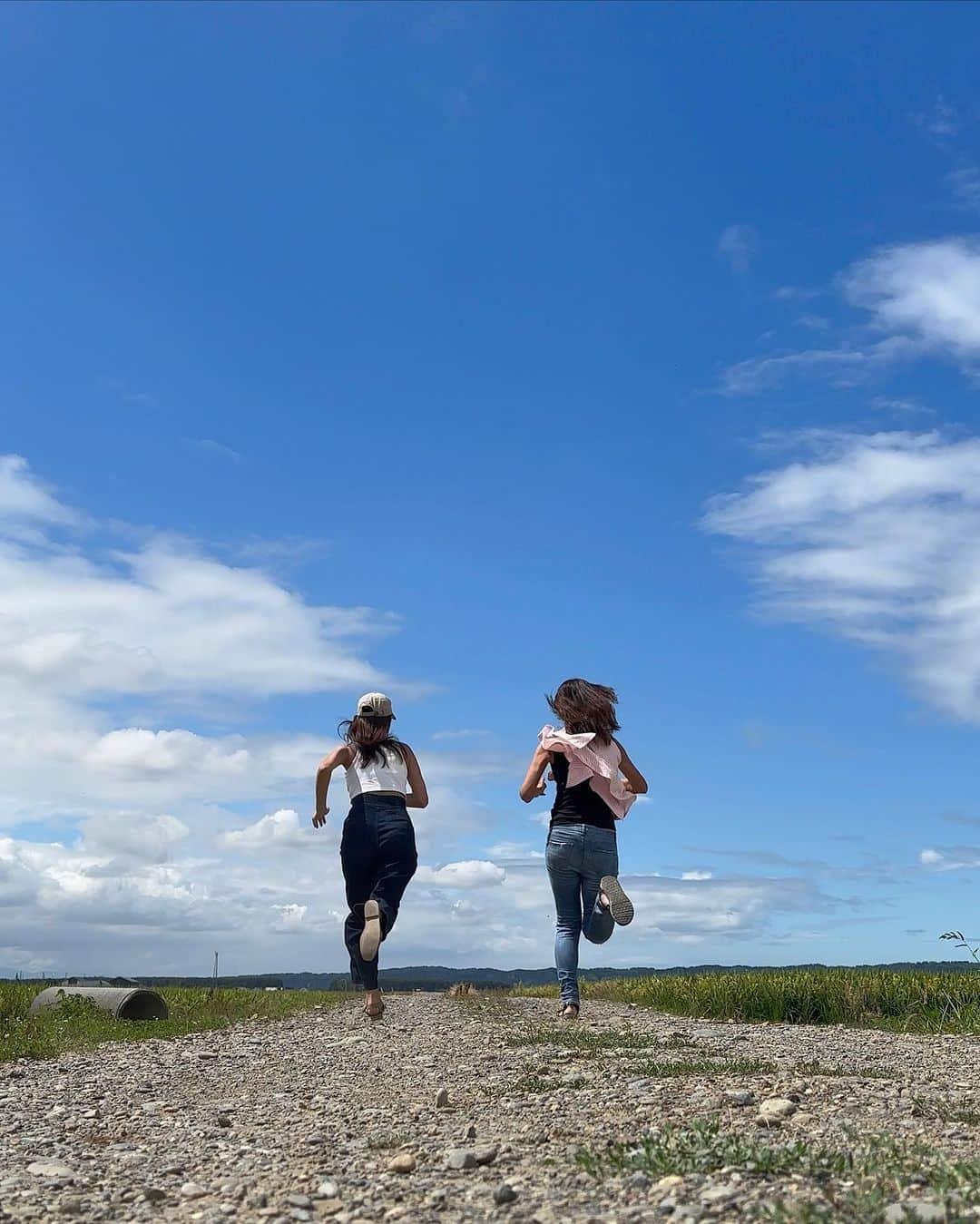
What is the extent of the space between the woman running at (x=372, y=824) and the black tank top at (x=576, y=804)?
4.64 feet

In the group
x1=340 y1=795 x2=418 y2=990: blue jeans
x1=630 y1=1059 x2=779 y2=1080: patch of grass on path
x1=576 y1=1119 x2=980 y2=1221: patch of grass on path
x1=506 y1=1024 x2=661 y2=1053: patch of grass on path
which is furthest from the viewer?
x1=340 y1=795 x2=418 y2=990: blue jeans

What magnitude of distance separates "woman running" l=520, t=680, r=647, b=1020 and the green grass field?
2181 mm

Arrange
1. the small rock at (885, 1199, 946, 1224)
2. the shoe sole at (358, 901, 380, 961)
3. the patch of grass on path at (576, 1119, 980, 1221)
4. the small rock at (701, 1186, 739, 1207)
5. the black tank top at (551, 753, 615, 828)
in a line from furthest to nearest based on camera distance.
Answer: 1. the black tank top at (551, 753, 615, 828)
2. the shoe sole at (358, 901, 380, 961)
3. the small rock at (701, 1186, 739, 1207)
4. the patch of grass on path at (576, 1119, 980, 1221)
5. the small rock at (885, 1199, 946, 1224)

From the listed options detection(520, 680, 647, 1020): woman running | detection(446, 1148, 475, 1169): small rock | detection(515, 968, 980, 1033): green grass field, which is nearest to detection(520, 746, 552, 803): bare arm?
detection(520, 680, 647, 1020): woman running

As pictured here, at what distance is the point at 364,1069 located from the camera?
27.1 ft

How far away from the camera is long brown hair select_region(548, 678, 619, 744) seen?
11070 mm

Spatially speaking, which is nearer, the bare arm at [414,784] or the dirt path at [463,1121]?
the dirt path at [463,1121]

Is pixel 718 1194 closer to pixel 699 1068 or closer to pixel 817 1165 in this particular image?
pixel 817 1165

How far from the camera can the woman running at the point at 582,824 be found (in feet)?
35.0

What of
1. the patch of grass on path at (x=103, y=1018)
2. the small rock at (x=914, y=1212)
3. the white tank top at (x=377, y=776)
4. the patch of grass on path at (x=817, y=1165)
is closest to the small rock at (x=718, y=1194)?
the patch of grass on path at (x=817, y=1165)

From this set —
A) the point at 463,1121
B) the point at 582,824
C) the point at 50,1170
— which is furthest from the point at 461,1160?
the point at 582,824

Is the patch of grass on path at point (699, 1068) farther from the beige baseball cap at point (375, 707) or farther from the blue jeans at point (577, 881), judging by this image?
the beige baseball cap at point (375, 707)

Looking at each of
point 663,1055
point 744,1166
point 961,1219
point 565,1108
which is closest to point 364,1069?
point 663,1055

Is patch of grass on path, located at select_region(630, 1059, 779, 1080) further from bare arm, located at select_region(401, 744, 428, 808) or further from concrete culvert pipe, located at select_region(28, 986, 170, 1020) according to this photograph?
concrete culvert pipe, located at select_region(28, 986, 170, 1020)
